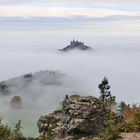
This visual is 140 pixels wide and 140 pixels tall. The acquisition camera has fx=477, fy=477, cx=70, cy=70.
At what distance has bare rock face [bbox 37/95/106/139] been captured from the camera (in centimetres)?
2683

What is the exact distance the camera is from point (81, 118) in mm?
27078

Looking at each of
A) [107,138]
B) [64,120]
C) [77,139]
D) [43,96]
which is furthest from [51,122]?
[43,96]

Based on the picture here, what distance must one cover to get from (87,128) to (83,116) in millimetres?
734

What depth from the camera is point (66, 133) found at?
27344 mm

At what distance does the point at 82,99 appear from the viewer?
2855 centimetres

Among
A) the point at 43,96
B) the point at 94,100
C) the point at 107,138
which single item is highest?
the point at 43,96

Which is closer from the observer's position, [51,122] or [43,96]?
[51,122]

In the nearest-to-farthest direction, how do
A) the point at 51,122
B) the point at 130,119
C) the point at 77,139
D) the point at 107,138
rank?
the point at 107,138, the point at 77,139, the point at 130,119, the point at 51,122

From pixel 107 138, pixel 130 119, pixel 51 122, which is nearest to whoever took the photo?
pixel 107 138

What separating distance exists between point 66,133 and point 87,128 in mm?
1358

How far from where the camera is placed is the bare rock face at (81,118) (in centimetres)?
2683

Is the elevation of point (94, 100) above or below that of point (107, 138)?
above

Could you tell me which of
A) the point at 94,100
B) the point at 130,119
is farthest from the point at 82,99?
the point at 130,119

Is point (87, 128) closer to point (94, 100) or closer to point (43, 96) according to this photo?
point (94, 100)
